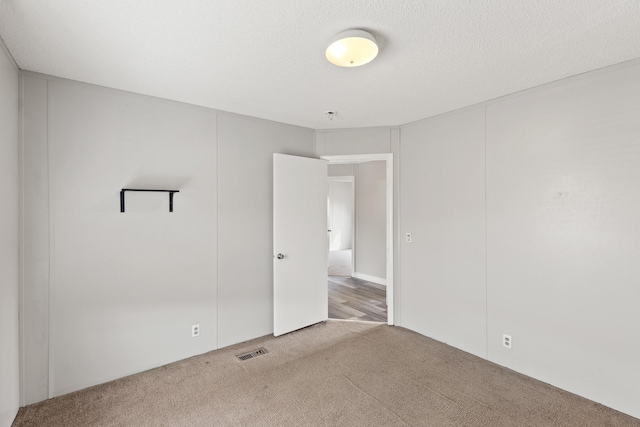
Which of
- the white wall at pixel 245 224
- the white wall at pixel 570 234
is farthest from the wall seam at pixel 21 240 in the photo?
the white wall at pixel 570 234

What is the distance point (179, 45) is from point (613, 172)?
Answer: 3.07 meters

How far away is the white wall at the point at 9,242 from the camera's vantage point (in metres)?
1.85

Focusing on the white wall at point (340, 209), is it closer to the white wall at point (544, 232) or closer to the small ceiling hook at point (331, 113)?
the white wall at point (544, 232)

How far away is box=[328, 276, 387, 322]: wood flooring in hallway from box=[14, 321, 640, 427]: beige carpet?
1.04 m

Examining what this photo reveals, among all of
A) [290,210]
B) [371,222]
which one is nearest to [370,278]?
[371,222]

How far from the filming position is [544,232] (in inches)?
99.7

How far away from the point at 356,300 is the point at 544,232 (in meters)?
2.90

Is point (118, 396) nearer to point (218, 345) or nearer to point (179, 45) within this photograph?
point (218, 345)

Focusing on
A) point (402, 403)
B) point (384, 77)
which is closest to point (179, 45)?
point (384, 77)

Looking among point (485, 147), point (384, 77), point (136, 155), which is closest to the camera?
point (384, 77)

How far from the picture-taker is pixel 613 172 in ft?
7.20

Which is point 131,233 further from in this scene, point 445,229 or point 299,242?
point 445,229

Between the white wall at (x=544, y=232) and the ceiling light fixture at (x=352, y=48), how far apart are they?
5.38 ft

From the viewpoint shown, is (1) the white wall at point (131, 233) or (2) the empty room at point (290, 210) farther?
(1) the white wall at point (131, 233)
